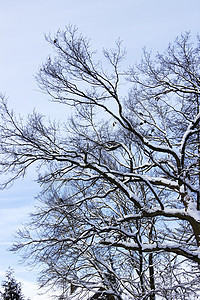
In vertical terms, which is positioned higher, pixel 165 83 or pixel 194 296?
pixel 165 83

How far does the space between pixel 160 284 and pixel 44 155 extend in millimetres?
5378

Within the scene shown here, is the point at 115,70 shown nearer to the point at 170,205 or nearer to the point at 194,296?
the point at 170,205

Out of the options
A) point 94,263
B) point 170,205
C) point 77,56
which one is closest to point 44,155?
point 77,56

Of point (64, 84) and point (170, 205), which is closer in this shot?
point (64, 84)

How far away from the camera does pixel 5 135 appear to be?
11.3 m

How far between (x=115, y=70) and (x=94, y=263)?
7.22 meters

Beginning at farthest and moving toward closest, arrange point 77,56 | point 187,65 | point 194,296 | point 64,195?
point 64,195 → point 187,65 → point 77,56 → point 194,296

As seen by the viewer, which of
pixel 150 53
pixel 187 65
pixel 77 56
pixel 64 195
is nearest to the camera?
pixel 77 56

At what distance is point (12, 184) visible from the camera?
11320 millimetres

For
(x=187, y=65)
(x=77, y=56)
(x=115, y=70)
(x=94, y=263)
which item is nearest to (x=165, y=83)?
(x=187, y=65)

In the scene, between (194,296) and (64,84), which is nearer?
(194,296)

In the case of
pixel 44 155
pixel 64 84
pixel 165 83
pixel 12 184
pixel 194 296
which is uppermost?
pixel 165 83

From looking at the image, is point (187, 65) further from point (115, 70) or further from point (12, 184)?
point (12, 184)

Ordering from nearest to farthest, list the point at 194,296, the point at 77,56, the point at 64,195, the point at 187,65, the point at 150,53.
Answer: the point at 194,296, the point at 77,56, the point at 187,65, the point at 150,53, the point at 64,195
